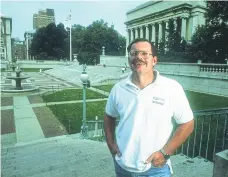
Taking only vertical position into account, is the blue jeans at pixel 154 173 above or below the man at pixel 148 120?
below

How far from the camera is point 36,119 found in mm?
13734

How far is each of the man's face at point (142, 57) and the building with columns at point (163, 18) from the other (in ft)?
132

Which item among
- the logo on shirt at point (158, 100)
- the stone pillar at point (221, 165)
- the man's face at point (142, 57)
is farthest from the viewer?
the stone pillar at point (221, 165)

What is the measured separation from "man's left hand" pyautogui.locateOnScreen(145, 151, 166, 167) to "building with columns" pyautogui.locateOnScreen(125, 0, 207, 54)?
40.6m

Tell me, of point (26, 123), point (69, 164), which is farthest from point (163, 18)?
point (69, 164)

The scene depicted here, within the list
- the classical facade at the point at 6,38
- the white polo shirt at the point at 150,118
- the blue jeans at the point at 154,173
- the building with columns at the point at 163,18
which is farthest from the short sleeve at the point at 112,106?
the classical facade at the point at 6,38

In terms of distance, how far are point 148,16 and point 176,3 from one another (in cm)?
1070

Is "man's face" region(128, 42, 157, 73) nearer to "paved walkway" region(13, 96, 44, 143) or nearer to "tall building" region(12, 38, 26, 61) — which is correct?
"paved walkway" region(13, 96, 44, 143)

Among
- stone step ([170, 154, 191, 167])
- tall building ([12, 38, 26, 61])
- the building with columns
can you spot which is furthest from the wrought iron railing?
tall building ([12, 38, 26, 61])

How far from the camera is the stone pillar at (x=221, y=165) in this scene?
3.08 m

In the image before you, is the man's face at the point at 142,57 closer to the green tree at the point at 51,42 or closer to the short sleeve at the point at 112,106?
the short sleeve at the point at 112,106

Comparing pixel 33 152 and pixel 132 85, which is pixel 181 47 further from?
pixel 132 85

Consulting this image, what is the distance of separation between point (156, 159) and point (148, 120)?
0.42m

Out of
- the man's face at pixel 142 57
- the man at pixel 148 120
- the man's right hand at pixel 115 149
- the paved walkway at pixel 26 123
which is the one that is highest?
the man's face at pixel 142 57
